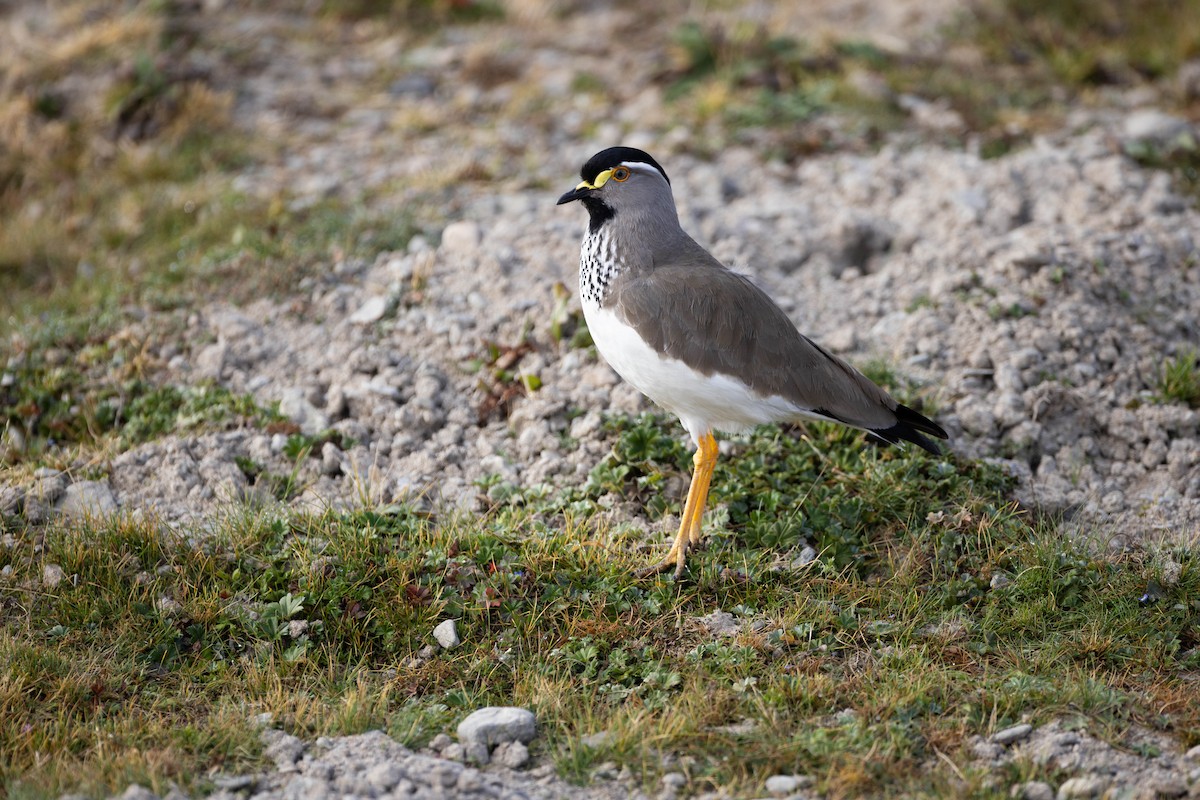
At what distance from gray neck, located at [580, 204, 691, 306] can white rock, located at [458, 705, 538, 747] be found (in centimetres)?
194

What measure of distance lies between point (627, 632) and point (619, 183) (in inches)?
84.4

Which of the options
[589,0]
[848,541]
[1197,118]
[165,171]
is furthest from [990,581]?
[589,0]

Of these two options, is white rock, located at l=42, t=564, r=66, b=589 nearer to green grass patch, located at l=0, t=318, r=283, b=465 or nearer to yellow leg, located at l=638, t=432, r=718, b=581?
green grass patch, located at l=0, t=318, r=283, b=465

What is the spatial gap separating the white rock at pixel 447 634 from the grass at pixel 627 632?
45 mm

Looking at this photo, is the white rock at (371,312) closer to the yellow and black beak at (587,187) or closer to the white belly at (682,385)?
the yellow and black beak at (587,187)

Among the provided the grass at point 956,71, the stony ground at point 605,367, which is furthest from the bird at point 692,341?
the grass at point 956,71

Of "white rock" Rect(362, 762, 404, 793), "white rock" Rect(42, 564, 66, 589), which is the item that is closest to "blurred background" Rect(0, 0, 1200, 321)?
"white rock" Rect(42, 564, 66, 589)

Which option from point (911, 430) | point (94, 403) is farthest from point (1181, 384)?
point (94, 403)

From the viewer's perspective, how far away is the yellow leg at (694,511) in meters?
5.34

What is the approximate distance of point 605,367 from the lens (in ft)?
21.3

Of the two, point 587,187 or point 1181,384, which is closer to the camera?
point 587,187

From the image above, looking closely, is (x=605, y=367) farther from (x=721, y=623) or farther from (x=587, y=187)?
(x=721, y=623)

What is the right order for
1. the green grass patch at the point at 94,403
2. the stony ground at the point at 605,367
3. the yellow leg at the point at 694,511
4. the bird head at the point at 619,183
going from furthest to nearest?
the green grass patch at the point at 94,403
the stony ground at the point at 605,367
the bird head at the point at 619,183
the yellow leg at the point at 694,511

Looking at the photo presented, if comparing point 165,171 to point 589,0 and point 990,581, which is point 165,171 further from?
point 990,581
